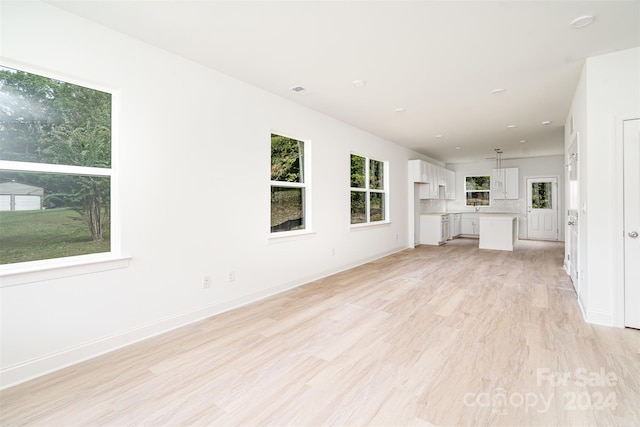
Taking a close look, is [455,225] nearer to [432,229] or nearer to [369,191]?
[432,229]

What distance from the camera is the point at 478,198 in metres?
10.4

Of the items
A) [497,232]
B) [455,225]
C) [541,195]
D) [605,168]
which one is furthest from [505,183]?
[605,168]

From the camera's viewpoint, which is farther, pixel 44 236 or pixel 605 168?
pixel 605 168

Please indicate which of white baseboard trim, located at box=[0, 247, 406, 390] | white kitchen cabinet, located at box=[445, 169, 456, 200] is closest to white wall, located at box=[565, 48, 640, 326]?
white baseboard trim, located at box=[0, 247, 406, 390]

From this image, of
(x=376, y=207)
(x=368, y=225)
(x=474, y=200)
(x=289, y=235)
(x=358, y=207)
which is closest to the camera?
(x=289, y=235)

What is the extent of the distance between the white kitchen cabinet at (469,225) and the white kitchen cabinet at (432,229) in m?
2.30

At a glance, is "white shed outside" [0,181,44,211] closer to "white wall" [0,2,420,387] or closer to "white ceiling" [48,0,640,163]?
"white wall" [0,2,420,387]

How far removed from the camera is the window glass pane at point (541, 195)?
9262mm

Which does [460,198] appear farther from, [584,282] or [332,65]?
[332,65]

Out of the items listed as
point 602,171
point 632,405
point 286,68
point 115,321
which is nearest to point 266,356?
point 115,321

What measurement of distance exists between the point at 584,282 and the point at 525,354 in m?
1.61

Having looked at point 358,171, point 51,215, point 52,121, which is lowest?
point 51,215

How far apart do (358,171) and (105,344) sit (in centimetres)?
473

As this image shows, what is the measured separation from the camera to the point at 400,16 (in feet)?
7.68
